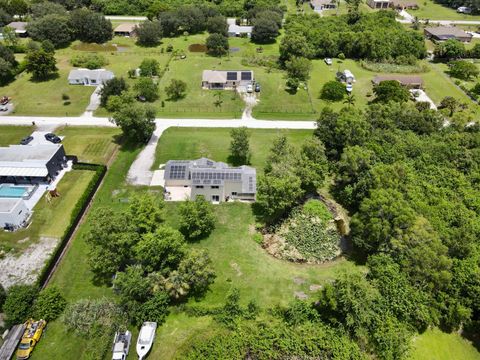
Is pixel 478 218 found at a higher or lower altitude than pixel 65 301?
higher

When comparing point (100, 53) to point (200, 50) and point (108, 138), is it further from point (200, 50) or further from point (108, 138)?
→ point (108, 138)

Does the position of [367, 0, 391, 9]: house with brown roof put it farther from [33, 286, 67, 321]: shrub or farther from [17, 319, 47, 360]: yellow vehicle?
[17, 319, 47, 360]: yellow vehicle

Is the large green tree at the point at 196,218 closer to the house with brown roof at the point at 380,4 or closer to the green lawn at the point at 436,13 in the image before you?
the house with brown roof at the point at 380,4

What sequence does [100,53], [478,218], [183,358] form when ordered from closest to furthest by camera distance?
[183,358], [478,218], [100,53]

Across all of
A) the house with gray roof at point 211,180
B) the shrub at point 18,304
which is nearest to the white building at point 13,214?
the shrub at point 18,304

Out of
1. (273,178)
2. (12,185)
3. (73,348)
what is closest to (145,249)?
(73,348)

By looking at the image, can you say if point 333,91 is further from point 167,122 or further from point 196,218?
point 196,218
